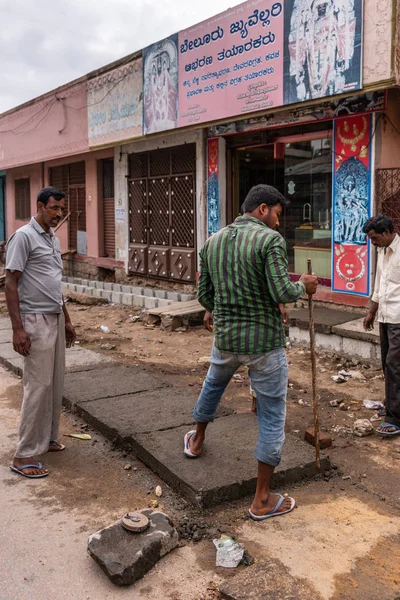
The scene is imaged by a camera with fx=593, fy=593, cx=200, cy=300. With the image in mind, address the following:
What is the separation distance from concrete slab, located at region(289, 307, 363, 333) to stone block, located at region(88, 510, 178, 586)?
4.64 metres

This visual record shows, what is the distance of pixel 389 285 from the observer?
493 centimetres

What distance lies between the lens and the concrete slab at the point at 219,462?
3.59 m

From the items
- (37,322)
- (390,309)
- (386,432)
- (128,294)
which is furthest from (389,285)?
(128,294)

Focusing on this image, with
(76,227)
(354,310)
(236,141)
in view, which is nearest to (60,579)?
(354,310)

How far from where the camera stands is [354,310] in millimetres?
8227

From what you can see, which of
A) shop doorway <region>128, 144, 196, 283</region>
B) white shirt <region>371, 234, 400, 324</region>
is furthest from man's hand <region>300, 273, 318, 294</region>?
shop doorway <region>128, 144, 196, 283</region>

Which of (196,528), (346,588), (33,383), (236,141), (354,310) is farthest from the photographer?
(236,141)

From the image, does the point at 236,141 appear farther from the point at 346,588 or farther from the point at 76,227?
the point at 346,588

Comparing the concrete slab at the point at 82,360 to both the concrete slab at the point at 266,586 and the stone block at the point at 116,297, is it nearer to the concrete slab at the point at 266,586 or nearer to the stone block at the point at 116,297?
the concrete slab at the point at 266,586

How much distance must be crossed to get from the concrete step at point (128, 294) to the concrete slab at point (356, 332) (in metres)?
4.03

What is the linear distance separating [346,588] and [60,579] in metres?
1.35

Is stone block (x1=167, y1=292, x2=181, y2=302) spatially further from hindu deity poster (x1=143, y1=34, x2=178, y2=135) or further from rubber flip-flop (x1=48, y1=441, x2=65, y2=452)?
rubber flip-flop (x1=48, y1=441, x2=65, y2=452)

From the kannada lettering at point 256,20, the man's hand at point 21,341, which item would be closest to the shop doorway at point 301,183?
the kannada lettering at point 256,20

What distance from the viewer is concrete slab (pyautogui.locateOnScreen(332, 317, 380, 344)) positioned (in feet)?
22.5
